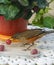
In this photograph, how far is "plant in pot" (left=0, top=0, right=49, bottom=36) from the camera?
3.88 ft

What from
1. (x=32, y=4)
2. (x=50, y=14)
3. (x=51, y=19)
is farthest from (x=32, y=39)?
(x=50, y=14)

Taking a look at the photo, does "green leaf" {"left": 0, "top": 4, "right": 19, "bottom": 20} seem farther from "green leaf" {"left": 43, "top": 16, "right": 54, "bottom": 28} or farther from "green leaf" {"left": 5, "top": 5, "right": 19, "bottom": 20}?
"green leaf" {"left": 43, "top": 16, "right": 54, "bottom": 28}

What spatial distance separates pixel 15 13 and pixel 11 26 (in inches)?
4.5

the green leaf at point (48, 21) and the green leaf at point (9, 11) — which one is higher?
the green leaf at point (9, 11)

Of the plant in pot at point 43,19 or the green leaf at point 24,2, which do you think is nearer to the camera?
the green leaf at point 24,2

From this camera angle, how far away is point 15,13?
118 cm

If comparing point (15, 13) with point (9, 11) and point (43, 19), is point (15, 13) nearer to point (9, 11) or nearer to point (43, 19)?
point (9, 11)

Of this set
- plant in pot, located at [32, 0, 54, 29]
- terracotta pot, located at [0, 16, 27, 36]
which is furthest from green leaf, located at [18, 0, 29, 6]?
plant in pot, located at [32, 0, 54, 29]

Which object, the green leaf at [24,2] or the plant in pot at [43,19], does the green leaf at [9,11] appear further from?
the plant in pot at [43,19]

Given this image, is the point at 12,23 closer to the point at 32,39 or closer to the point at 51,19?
the point at 32,39

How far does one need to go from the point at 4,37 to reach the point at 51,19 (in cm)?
100

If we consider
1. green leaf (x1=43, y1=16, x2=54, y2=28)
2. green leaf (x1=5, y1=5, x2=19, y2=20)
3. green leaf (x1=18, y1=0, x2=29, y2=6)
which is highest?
green leaf (x1=18, y1=0, x2=29, y2=6)

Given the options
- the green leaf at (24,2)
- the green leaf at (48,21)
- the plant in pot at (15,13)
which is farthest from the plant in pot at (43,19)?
the green leaf at (24,2)

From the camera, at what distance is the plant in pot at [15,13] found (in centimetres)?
118
